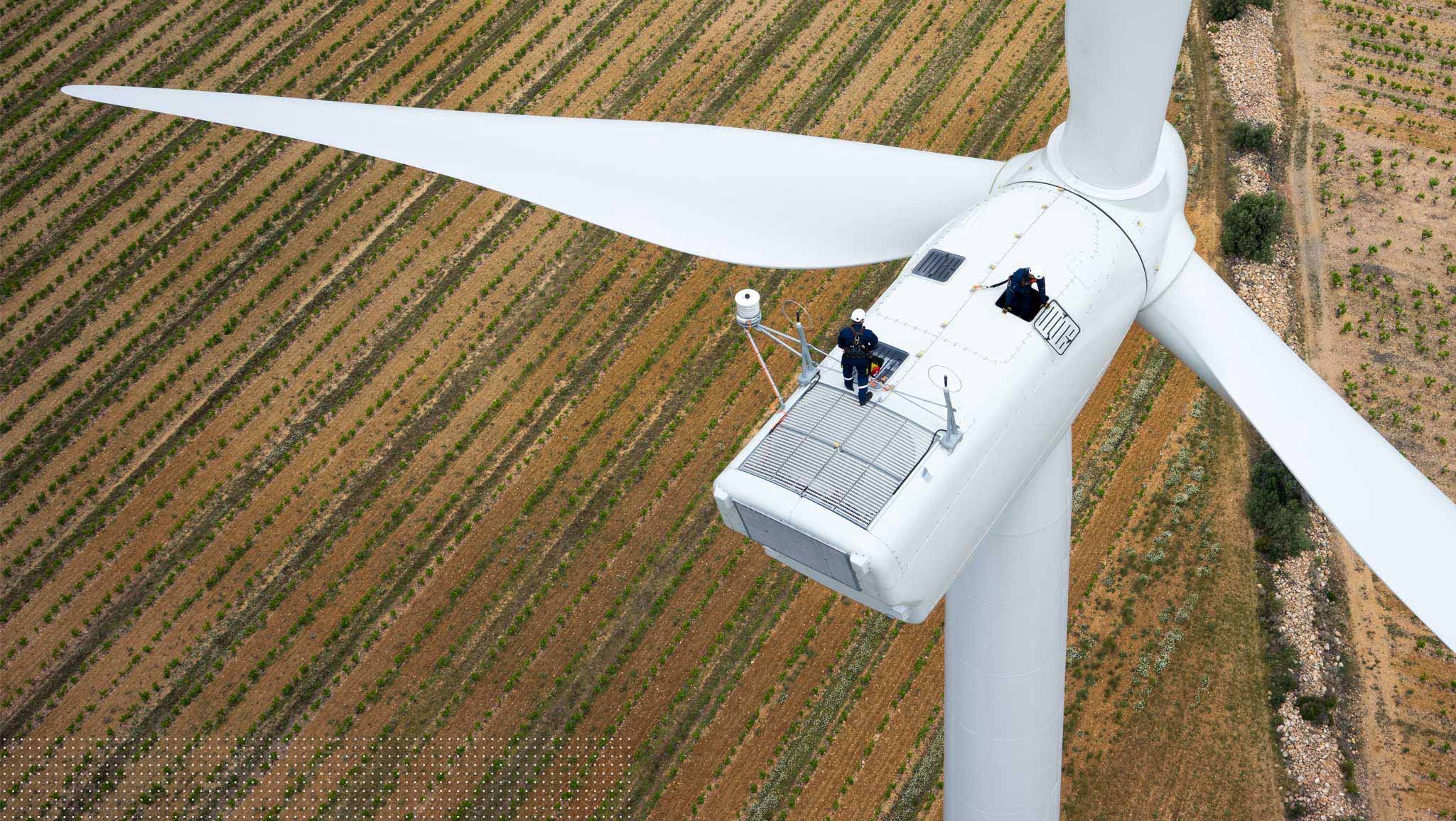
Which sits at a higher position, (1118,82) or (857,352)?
(1118,82)

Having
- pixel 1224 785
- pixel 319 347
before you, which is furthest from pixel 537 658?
pixel 1224 785

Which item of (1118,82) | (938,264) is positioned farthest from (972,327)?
(1118,82)

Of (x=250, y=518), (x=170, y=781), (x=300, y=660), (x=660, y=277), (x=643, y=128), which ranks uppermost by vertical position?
(x=660, y=277)

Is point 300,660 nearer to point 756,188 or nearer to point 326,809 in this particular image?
point 326,809

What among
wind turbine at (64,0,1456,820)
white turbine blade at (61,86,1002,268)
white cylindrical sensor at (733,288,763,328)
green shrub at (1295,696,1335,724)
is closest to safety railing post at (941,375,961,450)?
wind turbine at (64,0,1456,820)

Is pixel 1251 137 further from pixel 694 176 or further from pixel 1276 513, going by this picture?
pixel 694 176

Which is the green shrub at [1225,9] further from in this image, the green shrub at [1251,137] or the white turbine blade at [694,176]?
Result: the white turbine blade at [694,176]
